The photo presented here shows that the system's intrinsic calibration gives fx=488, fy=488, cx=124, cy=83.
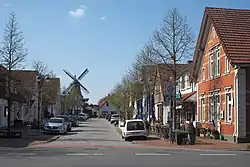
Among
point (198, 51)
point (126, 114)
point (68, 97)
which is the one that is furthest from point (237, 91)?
point (68, 97)

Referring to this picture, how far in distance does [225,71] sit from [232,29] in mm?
3005

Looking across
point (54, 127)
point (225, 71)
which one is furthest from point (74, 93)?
point (225, 71)

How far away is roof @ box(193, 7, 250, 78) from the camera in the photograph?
32.0m

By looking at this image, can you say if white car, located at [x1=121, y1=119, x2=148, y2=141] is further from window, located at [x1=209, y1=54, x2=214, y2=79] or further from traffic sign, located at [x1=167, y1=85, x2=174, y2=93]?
traffic sign, located at [x1=167, y1=85, x2=174, y2=93]

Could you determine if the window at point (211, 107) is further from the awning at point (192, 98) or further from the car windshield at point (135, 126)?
the awning at point (192, 98)

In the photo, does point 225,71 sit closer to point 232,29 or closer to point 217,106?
point 232,29

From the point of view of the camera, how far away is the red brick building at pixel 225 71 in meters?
31.4

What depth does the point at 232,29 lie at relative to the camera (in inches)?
1352

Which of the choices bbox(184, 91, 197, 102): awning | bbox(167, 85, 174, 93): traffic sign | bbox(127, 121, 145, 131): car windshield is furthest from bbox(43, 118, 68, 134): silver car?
bbox(167, 85, 174, 93): traffic sign

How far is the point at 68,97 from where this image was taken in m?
115

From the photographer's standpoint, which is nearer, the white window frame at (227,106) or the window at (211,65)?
the white window frame at (227,106)

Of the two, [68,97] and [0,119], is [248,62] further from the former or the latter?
[68,97]

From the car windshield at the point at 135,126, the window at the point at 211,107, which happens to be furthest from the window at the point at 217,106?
the car windshield at the point at 135,126

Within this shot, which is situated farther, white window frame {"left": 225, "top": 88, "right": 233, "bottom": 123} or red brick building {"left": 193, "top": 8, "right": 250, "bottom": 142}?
white window frame {"left": 225, "top": 88, "right": 233, "bottom": 123}
